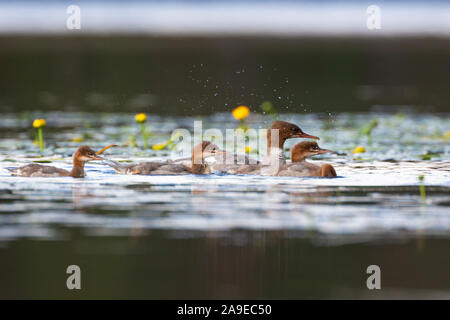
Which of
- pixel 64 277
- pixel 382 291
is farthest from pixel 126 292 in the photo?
pixel 382 291

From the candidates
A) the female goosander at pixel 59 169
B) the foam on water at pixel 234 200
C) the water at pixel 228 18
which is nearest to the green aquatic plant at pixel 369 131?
the foam on water at pixel 234 200

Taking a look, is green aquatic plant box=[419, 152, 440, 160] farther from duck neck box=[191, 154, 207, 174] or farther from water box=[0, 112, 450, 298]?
duck neck box=[191, 154, 207, 174]

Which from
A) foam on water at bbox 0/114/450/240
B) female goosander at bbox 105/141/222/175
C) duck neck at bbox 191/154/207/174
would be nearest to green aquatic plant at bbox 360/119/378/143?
foam on water at bbox 0/114/450/240

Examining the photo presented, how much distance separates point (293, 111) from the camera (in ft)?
68.2

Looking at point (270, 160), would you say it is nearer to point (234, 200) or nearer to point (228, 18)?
point (234, 200)

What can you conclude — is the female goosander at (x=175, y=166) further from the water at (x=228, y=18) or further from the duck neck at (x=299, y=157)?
the water at (x=228, y=18)

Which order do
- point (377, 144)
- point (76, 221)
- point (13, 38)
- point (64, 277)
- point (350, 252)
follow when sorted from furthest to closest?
point (13, 38), point (377, 144), point (76, 221), point (350, 252), point (64, 277)

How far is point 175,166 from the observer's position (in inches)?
468

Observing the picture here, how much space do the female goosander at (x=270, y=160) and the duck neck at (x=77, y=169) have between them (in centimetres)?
159

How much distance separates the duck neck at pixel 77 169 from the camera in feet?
38.0

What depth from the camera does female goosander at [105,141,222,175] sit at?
38.7 ft
